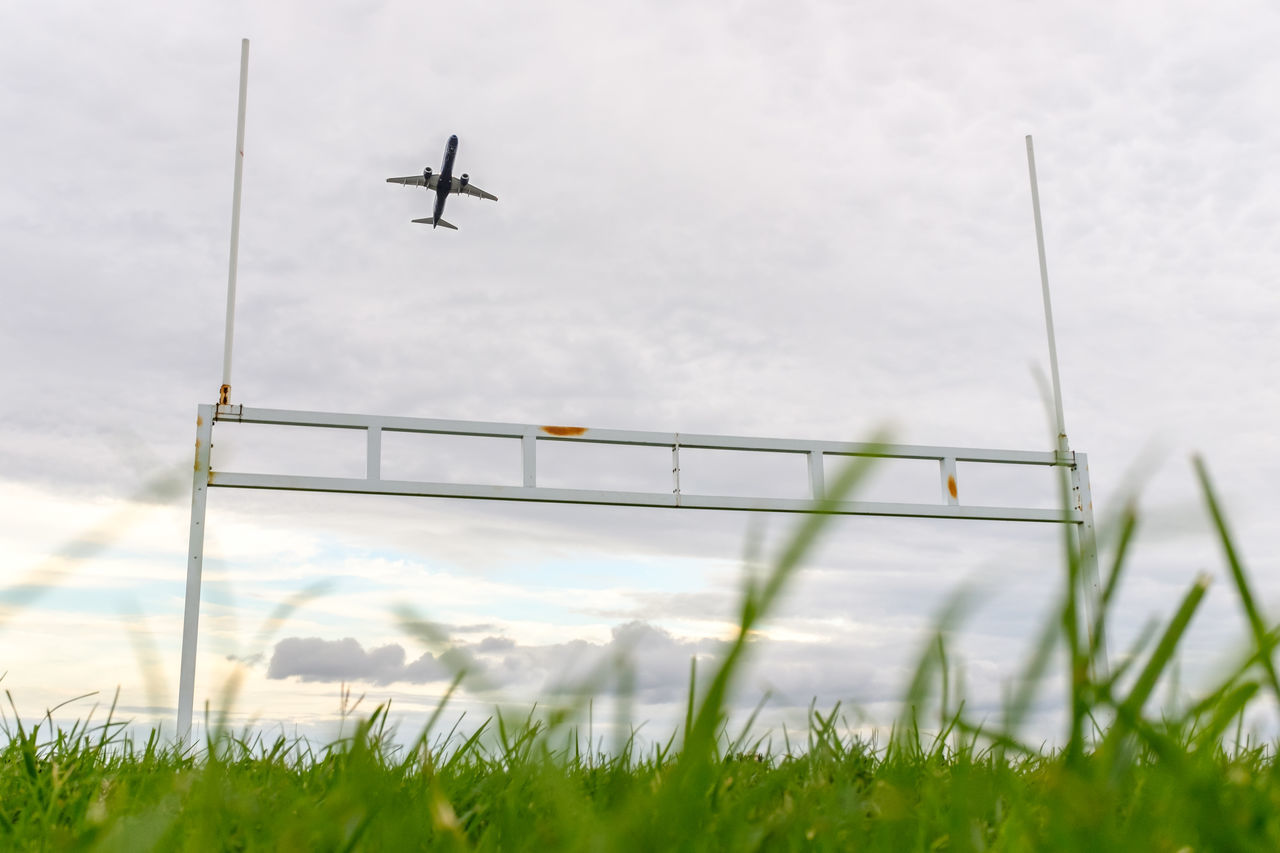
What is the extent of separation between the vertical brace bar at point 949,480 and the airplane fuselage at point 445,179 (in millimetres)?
14663

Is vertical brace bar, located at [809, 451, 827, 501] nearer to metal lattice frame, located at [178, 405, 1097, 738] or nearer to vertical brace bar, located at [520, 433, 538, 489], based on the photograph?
metal lattice frame, located at [178, 405, 1097, 738]

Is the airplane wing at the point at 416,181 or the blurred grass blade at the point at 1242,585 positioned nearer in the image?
the blurred grass blade at the point at 1242,585

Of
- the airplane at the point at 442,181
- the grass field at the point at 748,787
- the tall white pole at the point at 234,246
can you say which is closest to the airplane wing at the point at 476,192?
the airplane at the point at 442,181

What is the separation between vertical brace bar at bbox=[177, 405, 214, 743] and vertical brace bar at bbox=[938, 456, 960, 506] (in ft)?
13.3

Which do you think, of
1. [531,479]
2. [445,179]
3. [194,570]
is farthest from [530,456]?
[445,179]

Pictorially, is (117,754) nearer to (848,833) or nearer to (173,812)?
(173,812)

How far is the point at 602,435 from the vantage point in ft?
18.8

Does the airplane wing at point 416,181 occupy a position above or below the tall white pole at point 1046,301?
above

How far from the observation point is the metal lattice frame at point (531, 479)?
511 cm

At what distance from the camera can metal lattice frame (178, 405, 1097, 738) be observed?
16.8 ft

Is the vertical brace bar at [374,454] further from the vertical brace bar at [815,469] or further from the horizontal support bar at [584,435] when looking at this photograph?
the vertical brace bar at [815,469]

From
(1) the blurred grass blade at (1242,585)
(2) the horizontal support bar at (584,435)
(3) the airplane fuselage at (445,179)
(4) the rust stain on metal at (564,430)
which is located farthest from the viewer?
(3) the airplane fuselage at (445,179)

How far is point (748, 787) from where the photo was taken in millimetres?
1740

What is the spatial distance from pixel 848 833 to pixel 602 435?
14.6 ft
